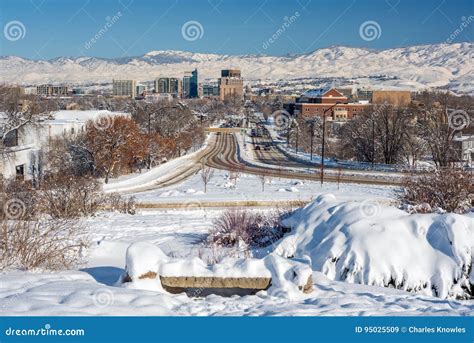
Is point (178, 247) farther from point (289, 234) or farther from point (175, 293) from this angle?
point (175, 293)

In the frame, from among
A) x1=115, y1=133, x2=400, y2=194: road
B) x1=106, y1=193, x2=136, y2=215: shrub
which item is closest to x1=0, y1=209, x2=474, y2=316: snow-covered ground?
x1=106, y1=193, x2=136, y2=215: shrub

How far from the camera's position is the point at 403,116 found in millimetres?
47344

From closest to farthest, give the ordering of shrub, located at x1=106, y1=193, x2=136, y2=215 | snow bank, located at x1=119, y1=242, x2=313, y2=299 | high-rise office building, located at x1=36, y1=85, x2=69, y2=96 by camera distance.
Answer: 1. snow bank, located at x1=119, y1=242, x2=313, y2=299
2. shrub, located at x1=106, y1=193, x2=136, y2=215
3. high-rise office building, located at x1=36, y1=85, x2=69, y2=96

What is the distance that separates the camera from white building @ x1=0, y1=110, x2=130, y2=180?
A: 97.0 feet

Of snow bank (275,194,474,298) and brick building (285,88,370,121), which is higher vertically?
brick building (285,88,370,121)

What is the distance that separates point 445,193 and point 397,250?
5499 mm

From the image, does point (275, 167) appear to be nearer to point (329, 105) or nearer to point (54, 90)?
point (329, 105)

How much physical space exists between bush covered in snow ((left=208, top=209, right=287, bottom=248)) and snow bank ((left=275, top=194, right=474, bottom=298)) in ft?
5.15

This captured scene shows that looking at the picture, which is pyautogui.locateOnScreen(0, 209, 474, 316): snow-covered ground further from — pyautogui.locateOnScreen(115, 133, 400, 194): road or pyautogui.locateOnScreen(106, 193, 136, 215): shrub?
pyautogui.locateOnScreen(115, 133, 400, 194): road

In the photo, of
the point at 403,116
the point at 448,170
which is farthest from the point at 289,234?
the point at 403,116

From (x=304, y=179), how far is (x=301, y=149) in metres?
29.6

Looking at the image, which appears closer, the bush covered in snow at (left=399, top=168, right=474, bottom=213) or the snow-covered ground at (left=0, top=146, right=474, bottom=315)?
the snow-covered ground at (left=0, top=146, right=474, bottom=315)

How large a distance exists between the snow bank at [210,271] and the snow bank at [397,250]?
1.50 m

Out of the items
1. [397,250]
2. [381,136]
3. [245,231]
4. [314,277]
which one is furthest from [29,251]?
[381,136]
